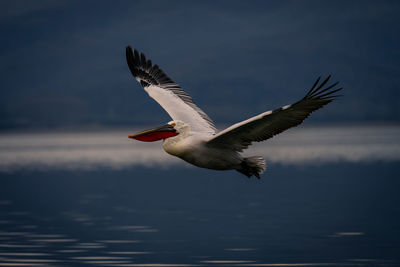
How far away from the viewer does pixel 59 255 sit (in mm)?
13727

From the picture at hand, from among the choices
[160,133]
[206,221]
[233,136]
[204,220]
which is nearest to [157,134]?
[160,133]

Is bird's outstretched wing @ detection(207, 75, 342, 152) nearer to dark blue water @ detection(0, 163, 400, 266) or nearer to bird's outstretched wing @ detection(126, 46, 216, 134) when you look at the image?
bird's outstretched wing @ detection(126, 46, 216, 134)

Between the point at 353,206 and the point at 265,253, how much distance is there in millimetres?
7021

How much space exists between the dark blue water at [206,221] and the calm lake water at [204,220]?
2 cm

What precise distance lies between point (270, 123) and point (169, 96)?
359 centimetres

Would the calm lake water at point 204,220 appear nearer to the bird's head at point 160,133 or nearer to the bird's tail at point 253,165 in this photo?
the bird's tail at point 253,165

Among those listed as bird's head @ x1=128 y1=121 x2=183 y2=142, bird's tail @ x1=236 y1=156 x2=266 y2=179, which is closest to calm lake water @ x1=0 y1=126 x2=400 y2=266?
bird's tail @ x1=236 y1=156 x2=266 y2=179

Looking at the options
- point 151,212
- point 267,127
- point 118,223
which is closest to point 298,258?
point 267,127

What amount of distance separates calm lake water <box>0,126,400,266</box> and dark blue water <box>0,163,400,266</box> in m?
0.02

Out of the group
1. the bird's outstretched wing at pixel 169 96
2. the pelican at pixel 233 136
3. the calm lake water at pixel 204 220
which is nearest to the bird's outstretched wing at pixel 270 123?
the pelican at pixel 233 136

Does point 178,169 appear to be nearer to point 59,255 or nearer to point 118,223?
point 118,223

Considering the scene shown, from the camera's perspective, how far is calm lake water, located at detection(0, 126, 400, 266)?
13258 millimetres

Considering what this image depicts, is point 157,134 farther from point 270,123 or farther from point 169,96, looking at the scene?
point 169,96

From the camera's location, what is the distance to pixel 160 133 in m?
10.0
